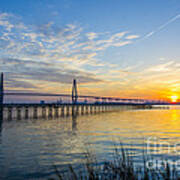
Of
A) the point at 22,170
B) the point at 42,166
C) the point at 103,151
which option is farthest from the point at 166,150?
the point at 22,170

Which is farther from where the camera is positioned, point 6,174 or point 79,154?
point 79,154

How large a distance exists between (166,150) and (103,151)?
17.3 feet

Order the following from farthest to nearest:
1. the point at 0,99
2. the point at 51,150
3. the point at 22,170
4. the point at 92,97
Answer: the point at 92,97 → the point at 0,99 → the point at 51,150 → the point at 22,170

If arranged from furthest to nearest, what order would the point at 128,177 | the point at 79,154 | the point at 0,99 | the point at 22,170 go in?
the point at 0,99 → the point at 79,154 → the point at 22,170 → the point at 128,177

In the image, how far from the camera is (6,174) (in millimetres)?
11555

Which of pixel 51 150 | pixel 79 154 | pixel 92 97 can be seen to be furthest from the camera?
pixel 92 97

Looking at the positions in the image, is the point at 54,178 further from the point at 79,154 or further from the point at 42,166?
the point at 79,154

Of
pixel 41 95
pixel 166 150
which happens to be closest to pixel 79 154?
pixel 166 150

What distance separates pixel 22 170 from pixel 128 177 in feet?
27.7

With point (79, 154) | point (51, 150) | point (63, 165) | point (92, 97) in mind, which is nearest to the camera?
point (63, 165)

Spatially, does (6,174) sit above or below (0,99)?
below

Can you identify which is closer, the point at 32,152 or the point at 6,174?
the point at 6,174

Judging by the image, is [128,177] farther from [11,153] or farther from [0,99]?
[0,99]

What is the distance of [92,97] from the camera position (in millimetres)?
155625
